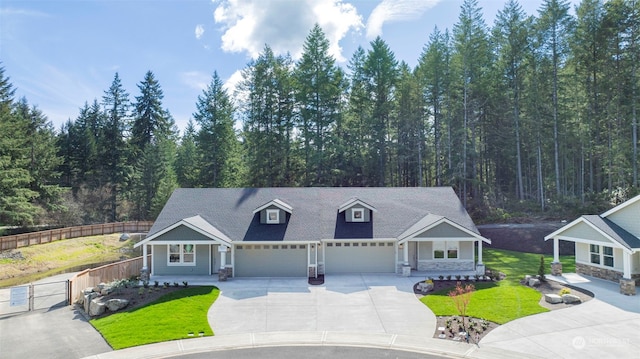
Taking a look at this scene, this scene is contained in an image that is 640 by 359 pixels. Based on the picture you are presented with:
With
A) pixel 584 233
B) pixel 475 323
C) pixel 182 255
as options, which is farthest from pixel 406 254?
pixel 182 255

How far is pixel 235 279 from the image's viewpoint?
21062 millimetres

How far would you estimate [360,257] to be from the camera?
22.5 m

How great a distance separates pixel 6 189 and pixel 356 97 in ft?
111

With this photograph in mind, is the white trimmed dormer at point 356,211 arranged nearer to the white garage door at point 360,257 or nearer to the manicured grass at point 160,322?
the white garage door at point 360,257

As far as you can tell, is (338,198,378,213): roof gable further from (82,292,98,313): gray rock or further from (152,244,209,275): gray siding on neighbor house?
(82,292,98,313): gray rock

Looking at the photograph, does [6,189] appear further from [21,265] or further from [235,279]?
[235,279]

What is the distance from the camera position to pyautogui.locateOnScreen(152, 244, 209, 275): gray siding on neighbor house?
21702 millimetres

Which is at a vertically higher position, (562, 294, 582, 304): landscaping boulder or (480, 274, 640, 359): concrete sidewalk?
(562, 294, 582, 304): landscaping boulder

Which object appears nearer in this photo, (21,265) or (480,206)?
(21,265)

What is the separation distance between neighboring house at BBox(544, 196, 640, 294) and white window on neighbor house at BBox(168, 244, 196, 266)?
20.9 metres

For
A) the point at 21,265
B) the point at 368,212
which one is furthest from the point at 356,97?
the point at 21,265

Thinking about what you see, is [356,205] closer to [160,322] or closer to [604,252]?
[160,322]

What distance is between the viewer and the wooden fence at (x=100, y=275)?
57.3 feet

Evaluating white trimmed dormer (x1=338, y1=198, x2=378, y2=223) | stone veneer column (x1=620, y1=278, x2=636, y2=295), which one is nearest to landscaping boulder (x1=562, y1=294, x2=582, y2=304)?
stone veneer column (x1=620, y1=278, x2=636, y2=295)
